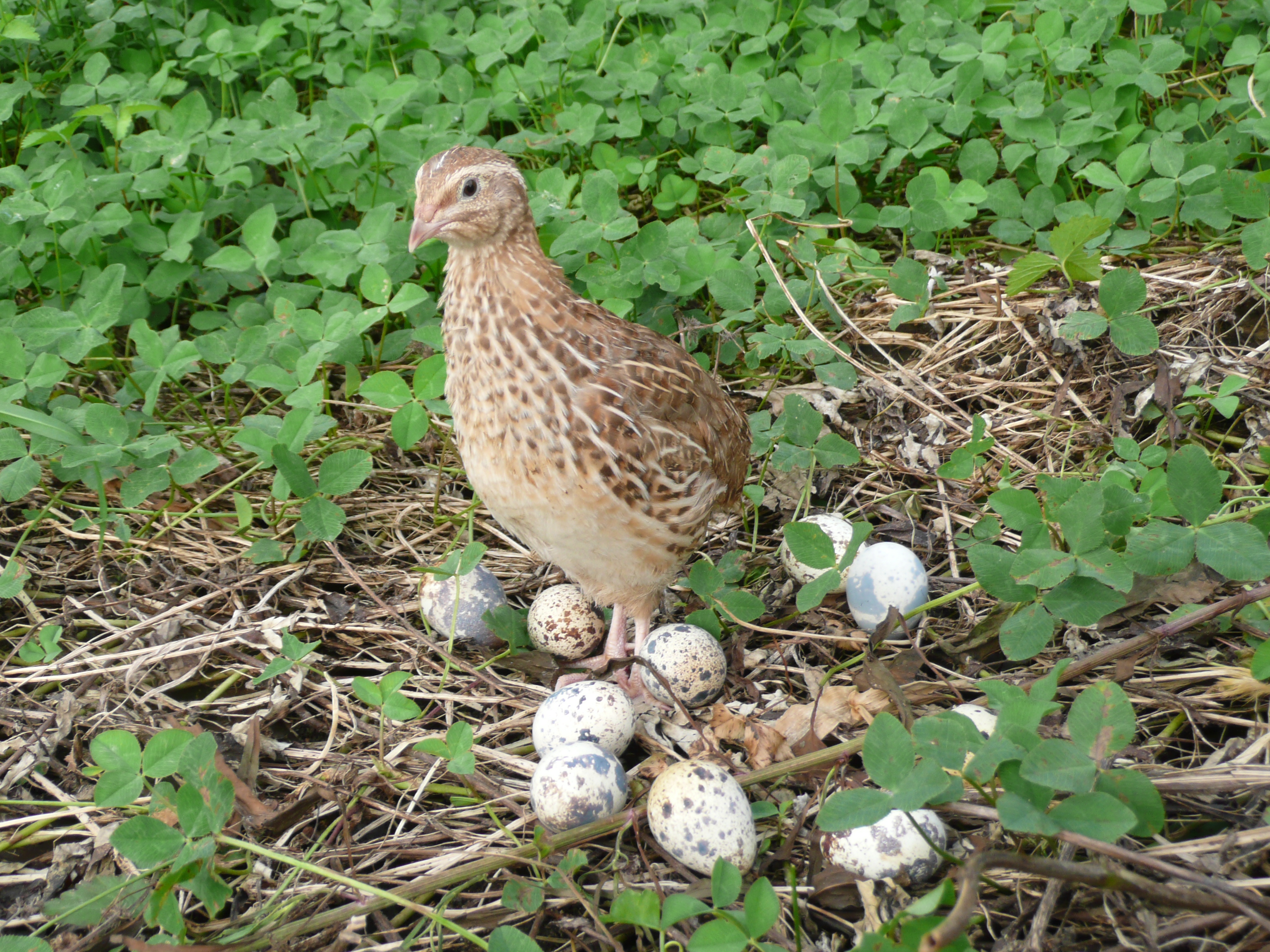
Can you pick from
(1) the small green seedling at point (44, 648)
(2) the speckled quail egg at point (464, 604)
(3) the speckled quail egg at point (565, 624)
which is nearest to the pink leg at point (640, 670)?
(3) the speckled quail egg at point (565, 624)

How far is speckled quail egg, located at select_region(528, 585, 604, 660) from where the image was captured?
3.32 meters

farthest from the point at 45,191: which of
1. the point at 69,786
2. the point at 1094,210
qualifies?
the point at 1094,210

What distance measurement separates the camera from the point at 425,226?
9.53ft

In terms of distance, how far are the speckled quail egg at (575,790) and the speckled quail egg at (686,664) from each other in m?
0.45

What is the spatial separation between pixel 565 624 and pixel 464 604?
34 cm

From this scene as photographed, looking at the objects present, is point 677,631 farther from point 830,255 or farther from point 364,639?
point 830,255

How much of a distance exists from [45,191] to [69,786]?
2.51 m

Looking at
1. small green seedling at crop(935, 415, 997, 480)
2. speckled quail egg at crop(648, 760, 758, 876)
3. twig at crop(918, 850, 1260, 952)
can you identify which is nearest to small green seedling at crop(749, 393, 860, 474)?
small green seedling at crop(935, 415, 997, 480)

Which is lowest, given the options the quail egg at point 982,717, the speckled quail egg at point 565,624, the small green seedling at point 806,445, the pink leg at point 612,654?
the pink leg at point 612,654

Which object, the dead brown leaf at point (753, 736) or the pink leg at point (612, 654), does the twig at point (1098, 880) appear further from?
the pink leg at point (612, 654)

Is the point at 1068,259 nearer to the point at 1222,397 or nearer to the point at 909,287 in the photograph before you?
the point at 909,287

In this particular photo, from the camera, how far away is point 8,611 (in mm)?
3430

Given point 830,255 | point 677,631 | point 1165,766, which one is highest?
point 830,255

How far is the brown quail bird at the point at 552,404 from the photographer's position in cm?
282
